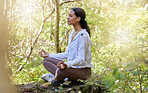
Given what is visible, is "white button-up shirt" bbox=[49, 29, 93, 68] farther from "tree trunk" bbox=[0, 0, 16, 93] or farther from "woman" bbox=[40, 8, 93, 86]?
"tree trunk" bbox=[0, 0, 16, 93]

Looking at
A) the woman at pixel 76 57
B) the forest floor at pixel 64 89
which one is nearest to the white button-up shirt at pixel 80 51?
the woman at pixel 76 57

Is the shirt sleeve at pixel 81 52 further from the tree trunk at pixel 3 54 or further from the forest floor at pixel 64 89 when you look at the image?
the tree trunk at pixel 3 54

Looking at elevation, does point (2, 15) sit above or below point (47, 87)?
above

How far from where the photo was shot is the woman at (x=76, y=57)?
11.2 feet

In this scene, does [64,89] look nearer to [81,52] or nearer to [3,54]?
[81,52]

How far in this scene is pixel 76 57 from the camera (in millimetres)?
3516

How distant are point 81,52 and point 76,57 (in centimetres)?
14

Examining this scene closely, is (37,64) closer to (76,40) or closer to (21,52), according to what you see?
(21,52)

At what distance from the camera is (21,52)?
8.41 m

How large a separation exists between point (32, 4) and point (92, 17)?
2464mm

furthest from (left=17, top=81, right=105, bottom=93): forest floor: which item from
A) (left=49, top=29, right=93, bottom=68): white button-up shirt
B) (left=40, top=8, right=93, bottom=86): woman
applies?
(left=49, top=29, right=93, bottom=68): white button-up shirt

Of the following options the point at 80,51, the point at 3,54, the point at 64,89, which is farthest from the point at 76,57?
the point at 3,54

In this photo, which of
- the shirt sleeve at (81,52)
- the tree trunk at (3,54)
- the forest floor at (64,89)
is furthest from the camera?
the shirt sleeve at (81,52)

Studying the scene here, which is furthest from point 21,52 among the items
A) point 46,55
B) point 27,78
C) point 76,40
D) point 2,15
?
point 2,15
